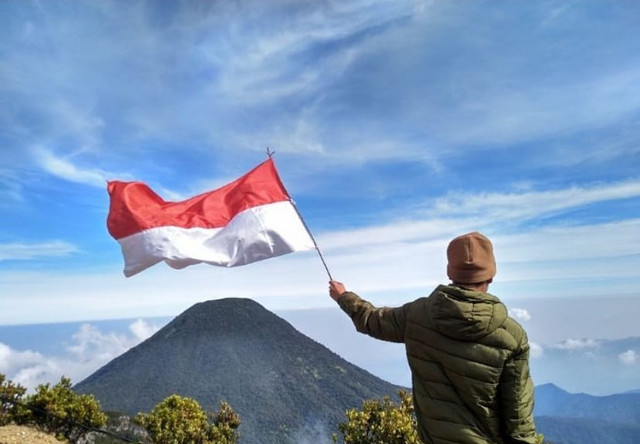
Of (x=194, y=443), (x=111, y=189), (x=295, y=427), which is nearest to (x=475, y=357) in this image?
(x=111, y=189)

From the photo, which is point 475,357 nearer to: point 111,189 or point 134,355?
point 111,189

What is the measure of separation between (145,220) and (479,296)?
5.85 metres

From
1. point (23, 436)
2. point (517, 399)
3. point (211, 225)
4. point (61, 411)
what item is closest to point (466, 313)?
point (517, 399)

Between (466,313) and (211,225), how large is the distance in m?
5.61

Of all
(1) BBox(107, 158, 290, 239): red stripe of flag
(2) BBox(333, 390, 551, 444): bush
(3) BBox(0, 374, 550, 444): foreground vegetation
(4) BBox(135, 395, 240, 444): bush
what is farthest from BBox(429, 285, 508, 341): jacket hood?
(4) BBox(135, 395, 240, 444): bush

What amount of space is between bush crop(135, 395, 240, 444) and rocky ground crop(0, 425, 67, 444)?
125 inches

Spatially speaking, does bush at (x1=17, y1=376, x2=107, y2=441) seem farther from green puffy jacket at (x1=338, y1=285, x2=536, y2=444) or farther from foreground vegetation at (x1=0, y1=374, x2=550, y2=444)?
green puffy jacket at (x1=338, y1=285, x2=536, y2=444)

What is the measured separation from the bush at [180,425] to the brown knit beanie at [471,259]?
→ 720 inches

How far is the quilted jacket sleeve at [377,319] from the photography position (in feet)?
11.9

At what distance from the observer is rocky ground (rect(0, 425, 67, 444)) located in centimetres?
1574

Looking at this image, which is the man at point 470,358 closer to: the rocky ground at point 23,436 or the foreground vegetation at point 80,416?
the foreground vegetation at point 80,416

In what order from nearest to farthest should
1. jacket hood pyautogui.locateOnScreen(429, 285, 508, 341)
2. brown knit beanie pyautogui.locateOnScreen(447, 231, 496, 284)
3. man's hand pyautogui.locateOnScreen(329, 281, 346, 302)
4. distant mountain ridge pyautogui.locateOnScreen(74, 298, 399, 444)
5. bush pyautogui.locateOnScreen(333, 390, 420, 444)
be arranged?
jacket hood pyautogui.locateOnScreen(429, 285, 508, 341)
brown knit beanie pyautogui.locateOnScreen(447, 231, 496, 284)
man's hand pyautogui.locateOnScreen(329, 281, 346, 302)
bush pyautogui.locateOnScreen(333, 390, 420, 444)
distant mountain ridge pyautogui.locateOnScreen(74, 298, 399, 444)

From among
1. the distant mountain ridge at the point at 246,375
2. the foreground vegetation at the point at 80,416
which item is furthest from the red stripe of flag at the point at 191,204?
the distant mountain ridge at the point at 246,375

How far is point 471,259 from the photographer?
337 centimetres
